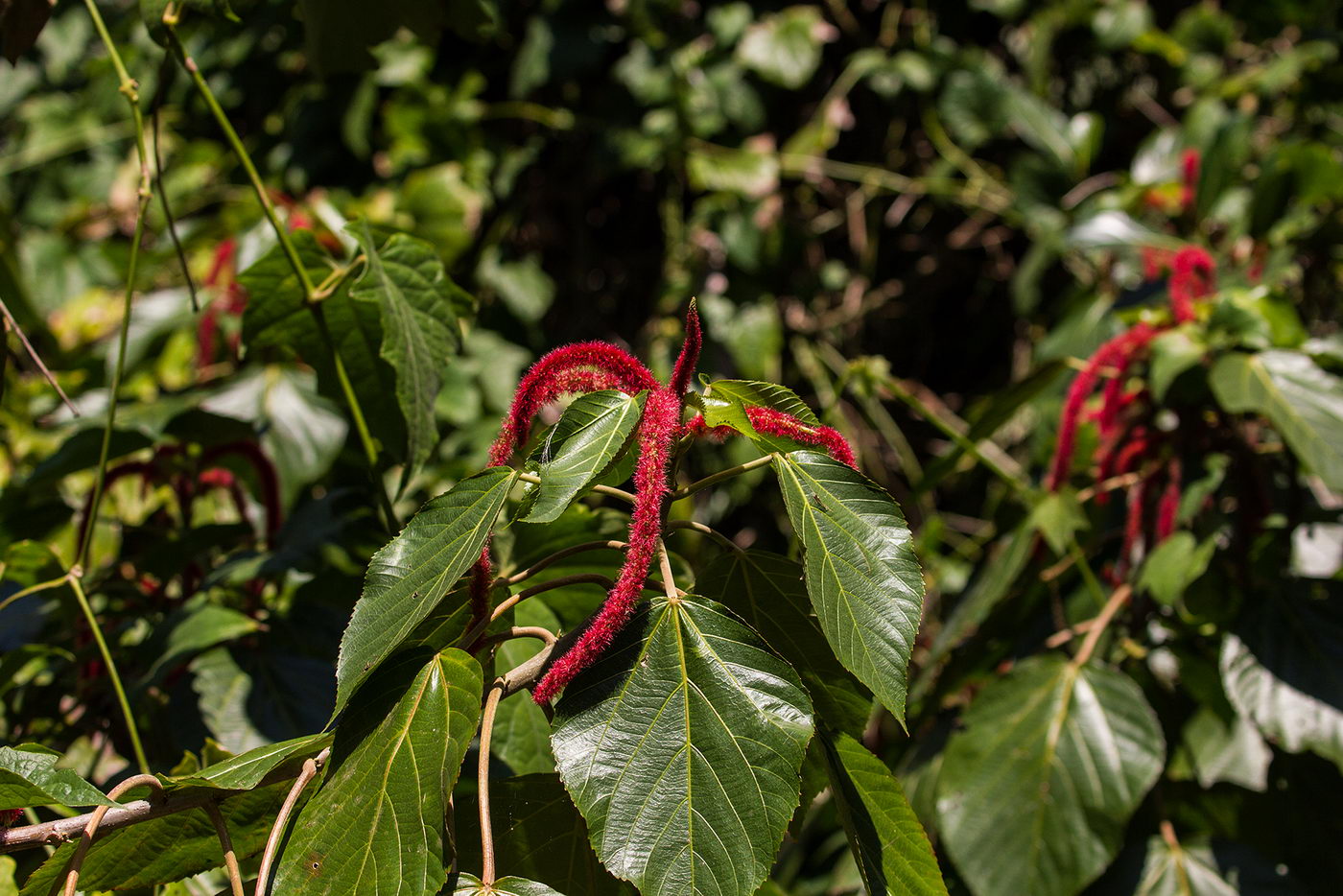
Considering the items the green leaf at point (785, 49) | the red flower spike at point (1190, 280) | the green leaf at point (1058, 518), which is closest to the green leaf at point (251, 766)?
the green leaf at point (1058, 518)

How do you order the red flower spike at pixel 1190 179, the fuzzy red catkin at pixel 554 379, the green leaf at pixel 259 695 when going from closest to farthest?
the fuzzy red catkin at pixel 554 379 → the green leaf at pixel 259 695 → the red flower spike at pixel 1190 179

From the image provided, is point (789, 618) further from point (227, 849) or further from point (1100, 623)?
point (1100, 623)

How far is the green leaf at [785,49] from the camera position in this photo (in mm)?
2297

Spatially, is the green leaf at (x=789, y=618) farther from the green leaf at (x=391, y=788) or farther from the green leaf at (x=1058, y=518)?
the green leaf at (x=1058, y=518)

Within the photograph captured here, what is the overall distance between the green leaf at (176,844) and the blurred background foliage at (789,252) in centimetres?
45

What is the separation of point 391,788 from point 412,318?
446 mm

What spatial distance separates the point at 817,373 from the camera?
2385mm

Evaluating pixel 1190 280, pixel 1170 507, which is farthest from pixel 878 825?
pixel 1190 280

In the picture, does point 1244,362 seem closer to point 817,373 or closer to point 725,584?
point 725,584

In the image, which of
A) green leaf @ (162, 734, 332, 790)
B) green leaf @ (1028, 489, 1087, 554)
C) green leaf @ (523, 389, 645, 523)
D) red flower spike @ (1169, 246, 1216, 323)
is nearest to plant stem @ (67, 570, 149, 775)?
green leaf @ (162, 734, 332, 790)

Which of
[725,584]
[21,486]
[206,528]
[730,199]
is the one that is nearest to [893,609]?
[725,584]

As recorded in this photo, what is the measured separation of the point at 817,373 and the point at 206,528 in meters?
1.54

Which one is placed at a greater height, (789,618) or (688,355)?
(688,355)

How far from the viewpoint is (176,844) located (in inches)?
25.0
